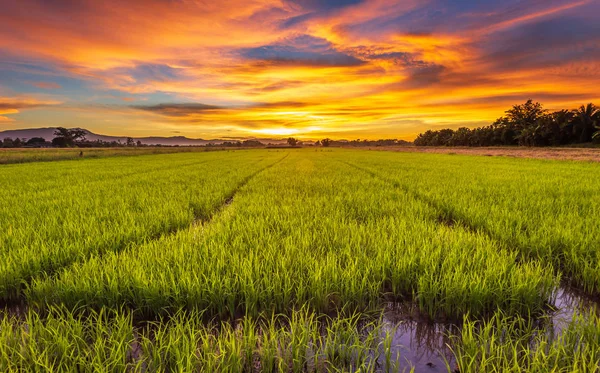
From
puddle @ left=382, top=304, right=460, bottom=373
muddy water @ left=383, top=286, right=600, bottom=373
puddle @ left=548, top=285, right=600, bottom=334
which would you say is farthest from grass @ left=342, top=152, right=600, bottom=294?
puddle @ left=382, top=304, right=460, bottom=373

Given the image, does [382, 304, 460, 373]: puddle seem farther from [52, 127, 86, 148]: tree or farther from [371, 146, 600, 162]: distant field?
[52, 127, 86, 148]: tree

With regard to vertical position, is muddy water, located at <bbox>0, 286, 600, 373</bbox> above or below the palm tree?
Answer: below

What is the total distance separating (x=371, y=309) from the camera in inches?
86.4

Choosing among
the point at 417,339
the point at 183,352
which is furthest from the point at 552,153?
the point at 183,352

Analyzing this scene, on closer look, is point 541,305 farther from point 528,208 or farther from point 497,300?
point 528,208

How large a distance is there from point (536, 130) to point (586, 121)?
21.6 feet

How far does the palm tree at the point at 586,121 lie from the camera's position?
4706 centimetres

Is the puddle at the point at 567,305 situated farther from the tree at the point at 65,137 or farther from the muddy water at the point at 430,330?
the tree at the point at 65,137

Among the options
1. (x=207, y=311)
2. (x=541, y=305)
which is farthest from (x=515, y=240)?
(x=207, y=311)

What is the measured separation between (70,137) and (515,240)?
13599 centimetres

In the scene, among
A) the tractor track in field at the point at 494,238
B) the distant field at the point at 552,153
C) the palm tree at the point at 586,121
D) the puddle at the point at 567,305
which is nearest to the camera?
the puddle at the point at 567,305

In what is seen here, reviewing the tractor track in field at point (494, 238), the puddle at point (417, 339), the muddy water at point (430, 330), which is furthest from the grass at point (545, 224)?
the puddle at point (417, 339)

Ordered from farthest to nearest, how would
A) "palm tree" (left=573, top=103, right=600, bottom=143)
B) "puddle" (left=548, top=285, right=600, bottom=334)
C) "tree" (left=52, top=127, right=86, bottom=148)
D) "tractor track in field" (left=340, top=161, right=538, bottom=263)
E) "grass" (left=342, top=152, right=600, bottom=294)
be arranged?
"tree" (left=52, top=127, right=86, bottom=148) → "palm tree" (left=573, top=103, right=600, bottom=143) → "tractor track in field" (left=340, top=161, right=538, bottom=263) → "grass" (left=342, top=152, right=600, bottom=294) → "puddle" (left=548, top=285, right=600, bottom=334)

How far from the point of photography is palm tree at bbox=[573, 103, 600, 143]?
154 ft
